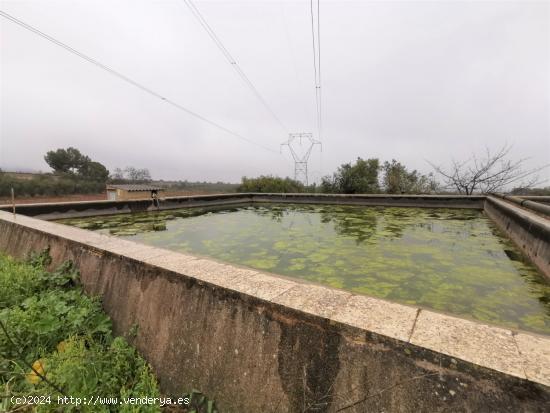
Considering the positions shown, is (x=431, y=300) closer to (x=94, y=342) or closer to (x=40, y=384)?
(x=94, y=342)

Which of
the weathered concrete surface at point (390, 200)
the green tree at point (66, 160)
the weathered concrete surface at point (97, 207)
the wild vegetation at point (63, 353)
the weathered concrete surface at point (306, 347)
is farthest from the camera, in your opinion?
the green tree at point (66, 160)

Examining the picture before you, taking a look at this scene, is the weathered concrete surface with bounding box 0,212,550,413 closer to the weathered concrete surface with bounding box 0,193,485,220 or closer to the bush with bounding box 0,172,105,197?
the weathered concrete surface with bounding box 0,193,485,220

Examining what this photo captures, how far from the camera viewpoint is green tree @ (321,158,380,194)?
39.5 feet

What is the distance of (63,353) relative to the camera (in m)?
1.39

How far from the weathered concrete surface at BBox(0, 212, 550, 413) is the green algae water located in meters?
1.08

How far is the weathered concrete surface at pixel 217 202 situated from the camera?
521cm

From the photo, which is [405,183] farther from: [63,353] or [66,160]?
[66,160]

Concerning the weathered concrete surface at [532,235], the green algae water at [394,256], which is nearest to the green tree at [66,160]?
the green algae water at [394,256]

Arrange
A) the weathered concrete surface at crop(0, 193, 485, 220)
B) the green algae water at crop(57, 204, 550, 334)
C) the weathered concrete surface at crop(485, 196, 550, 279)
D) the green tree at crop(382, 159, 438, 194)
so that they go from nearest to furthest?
the green algae water at crop(57, 204, 550, 334) → the weathered concrete surface at crop(485, 196, 550, 279) → the weathered concrete surface at crop(0, 193, 485, 220) → the green tree at crop(382, 159, 438, 194)

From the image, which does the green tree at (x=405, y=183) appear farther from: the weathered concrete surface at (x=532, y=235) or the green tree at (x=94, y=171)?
the green tree at (x=94, y=171)

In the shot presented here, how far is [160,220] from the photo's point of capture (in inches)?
217

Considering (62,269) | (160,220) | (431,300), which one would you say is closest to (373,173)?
(160,220)

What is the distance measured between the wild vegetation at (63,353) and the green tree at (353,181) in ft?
37.3

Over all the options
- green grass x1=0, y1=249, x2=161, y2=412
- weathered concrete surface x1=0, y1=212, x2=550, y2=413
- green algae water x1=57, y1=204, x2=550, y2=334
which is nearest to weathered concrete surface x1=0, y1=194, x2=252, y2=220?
green algae water x1=57, y1=204, x2=550, y2=334
